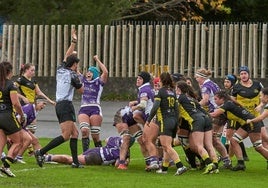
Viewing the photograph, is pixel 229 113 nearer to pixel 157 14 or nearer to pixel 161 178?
pixel 161 178

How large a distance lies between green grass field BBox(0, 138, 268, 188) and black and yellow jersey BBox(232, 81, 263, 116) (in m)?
1.25

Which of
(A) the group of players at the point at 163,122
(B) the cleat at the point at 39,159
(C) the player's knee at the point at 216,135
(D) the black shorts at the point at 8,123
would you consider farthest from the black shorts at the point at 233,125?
(D) the black shorts at the point at 8,123

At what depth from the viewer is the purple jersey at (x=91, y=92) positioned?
19.5 metres

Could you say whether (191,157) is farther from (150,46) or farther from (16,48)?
(16,48)

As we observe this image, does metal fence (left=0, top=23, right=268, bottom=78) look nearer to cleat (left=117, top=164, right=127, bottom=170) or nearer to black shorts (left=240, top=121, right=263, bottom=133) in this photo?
black shorts (left=240, top=121, right=263, bottom=133)

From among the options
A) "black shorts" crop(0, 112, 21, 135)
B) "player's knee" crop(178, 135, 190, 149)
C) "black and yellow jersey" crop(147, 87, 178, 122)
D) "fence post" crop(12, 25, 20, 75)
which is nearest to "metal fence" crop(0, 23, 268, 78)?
"fence post" crop(12, 25, 20, 75)

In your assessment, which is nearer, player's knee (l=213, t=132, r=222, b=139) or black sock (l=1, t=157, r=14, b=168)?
black sock (l=1, t=157, r=14, b=168)

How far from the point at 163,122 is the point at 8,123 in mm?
2948

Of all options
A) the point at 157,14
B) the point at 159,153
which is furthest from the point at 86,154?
the point at 157,14

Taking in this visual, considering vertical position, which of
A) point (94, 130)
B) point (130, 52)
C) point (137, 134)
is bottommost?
point (94, 130)

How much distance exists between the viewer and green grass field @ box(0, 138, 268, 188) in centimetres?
1479

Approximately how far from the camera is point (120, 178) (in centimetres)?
1572

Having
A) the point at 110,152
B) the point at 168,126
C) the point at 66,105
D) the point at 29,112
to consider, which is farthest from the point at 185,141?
the point at 29,112

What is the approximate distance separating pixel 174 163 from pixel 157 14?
2685 centimetres
